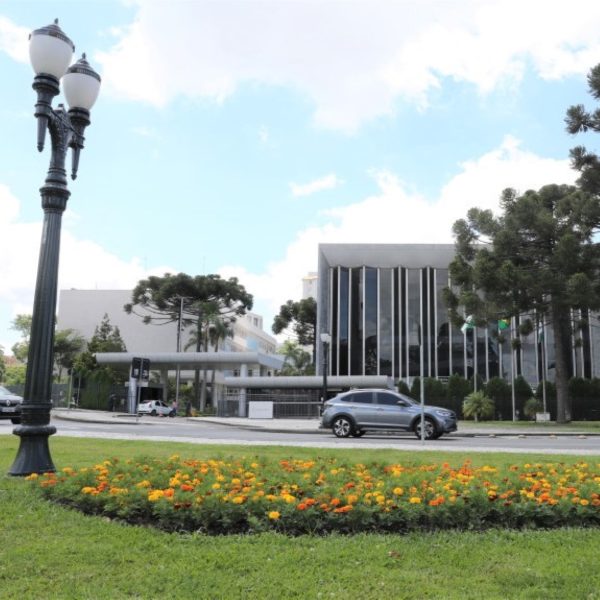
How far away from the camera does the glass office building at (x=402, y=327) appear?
180 ft

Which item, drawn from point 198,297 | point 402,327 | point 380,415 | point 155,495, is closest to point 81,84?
point 155,495

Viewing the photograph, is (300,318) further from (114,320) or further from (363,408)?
(363,408)

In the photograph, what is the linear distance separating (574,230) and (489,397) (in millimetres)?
13371

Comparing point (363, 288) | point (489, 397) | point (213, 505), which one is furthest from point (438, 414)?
point (363, 288)

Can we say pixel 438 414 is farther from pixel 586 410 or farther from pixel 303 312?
pixel 303 312

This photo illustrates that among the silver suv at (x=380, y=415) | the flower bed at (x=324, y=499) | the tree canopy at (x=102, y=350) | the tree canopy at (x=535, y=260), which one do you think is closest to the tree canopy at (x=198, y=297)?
the tree canopy at (x=102, y=350)

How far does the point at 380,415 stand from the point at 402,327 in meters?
36.0

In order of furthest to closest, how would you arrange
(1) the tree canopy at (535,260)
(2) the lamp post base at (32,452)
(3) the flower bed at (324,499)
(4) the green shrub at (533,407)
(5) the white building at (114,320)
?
(5) the white building at (114,320) → (4) the green shrub at (533,407) → (1) the tree canopy at (535,260) → (2) the lamp post base at (32,452) → (3) the flower bed at (324,499)

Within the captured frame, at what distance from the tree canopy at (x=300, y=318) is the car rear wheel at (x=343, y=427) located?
4761 cm

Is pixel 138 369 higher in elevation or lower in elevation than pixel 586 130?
lower

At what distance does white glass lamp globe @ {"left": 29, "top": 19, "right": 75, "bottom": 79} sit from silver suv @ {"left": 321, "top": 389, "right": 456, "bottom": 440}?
49.5 feet

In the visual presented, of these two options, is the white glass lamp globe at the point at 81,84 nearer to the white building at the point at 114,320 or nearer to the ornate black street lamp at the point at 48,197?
the ornate black street lamp at the point at 48,197

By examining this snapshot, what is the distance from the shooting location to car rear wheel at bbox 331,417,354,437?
68.6 feet

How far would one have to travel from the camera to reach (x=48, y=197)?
8.09m
